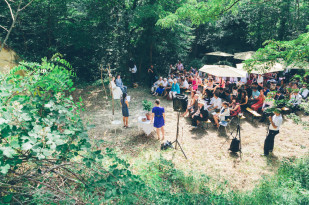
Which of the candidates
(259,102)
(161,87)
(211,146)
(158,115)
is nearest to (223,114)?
(211,146)

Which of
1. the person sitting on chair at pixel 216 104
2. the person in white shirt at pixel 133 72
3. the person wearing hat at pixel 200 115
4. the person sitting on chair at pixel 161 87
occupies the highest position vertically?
the person in white shirt at pixel 133 72

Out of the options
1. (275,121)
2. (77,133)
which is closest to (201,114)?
(275,121)

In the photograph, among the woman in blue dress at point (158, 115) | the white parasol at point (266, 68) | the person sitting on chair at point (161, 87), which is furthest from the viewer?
the person sitting on chair at point (161, 87)

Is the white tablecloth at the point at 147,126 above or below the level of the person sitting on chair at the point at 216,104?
below

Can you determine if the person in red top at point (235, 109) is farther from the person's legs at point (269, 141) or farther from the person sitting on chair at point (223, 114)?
the person's legs at point (269, 141)

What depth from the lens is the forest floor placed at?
565cm

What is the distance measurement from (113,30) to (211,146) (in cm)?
1020

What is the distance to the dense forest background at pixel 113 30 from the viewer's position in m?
10.9

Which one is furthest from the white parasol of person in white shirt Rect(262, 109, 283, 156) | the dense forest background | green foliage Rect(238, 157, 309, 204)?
green foliage Rect(238, 157, 309, 204)

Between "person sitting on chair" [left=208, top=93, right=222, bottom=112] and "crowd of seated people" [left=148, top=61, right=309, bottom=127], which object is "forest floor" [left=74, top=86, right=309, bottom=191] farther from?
"person sitting on chair" [left=208, top=93, right=222, bottom=112]

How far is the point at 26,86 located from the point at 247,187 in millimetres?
5501

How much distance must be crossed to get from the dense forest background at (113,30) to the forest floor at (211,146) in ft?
15.7

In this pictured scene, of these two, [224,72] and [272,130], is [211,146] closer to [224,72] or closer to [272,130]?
[272,130]

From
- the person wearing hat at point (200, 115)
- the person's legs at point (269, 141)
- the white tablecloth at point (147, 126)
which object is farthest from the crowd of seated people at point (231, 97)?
the white tablecloth at point (147, 126)
